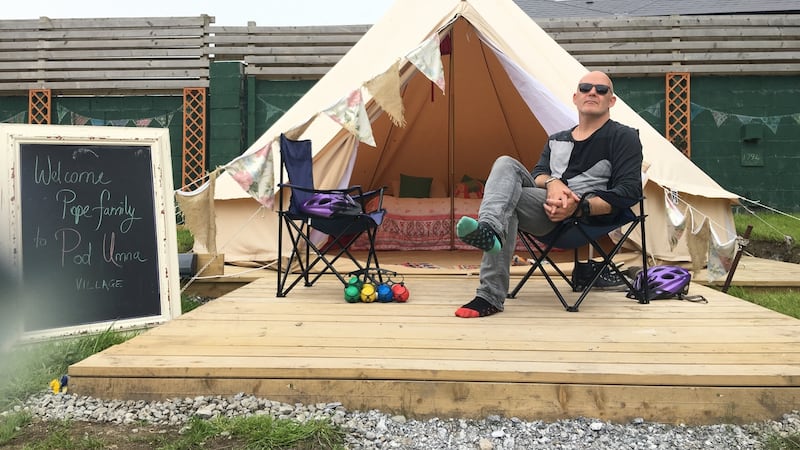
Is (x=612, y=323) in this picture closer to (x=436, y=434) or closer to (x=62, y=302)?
(x=436, y=434)

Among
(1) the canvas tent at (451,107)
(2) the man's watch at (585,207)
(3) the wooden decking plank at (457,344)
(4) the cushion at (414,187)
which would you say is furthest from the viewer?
(4) the cushion at (414,187)

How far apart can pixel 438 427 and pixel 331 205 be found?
4.17 ft

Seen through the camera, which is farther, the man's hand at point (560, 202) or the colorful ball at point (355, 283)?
the colorful ball at point (355, 283)

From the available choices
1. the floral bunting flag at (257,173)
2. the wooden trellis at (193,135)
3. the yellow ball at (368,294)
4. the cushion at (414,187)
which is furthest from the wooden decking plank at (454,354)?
the wooden trellis at (193,135)

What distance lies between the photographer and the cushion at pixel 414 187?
4.96 m

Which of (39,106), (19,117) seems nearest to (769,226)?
(39,106)

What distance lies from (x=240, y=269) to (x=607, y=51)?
4173 mm

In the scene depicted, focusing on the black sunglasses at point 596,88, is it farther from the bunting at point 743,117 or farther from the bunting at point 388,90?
the bunting at point 743,117

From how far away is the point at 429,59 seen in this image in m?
2.53

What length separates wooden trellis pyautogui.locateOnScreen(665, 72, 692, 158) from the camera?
5.46 m

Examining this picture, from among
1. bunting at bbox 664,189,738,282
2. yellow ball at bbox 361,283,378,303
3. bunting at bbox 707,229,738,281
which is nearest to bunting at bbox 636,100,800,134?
bunting at bbox 664,189,738,282

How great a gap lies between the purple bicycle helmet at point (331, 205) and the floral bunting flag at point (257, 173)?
19 centimetres

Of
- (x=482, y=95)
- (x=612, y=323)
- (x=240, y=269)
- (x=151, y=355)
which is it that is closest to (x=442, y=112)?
(x=482, y=95)

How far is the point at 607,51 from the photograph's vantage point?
5.56 m
